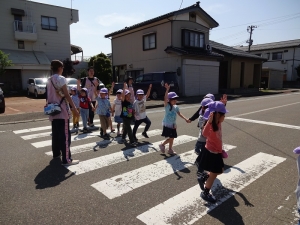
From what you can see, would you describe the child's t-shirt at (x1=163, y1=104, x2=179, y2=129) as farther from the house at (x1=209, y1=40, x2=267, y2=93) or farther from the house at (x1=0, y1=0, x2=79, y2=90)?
the house at (x1=0, y1=0, x2=79, y2=90)

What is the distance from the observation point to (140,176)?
395cm

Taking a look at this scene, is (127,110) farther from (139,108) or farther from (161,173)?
(161,173)

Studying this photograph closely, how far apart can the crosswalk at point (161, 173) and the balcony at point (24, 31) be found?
70.8 ft

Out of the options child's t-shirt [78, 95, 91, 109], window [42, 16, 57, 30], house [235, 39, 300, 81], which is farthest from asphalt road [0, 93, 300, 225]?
house [235, 39, 300, 81]

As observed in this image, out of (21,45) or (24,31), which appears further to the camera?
(21,45)

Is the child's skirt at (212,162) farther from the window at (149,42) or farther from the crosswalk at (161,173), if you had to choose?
the window at (149,42)

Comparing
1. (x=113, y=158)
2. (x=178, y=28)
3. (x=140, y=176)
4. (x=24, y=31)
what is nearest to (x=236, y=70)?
(x=178, y=28)

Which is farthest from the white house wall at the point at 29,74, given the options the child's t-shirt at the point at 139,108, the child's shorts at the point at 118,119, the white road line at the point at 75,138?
the child's t-shirt at the point at 139,108

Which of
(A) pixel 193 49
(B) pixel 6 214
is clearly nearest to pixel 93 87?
(B) pixel 6 214

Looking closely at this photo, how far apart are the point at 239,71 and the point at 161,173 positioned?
24771 millimetres

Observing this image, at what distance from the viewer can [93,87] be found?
737 cm

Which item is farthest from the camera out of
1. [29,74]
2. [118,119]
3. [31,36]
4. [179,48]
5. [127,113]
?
[31,36]

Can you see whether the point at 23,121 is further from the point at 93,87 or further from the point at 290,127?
the point at 290,127

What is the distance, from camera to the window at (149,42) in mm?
21303
